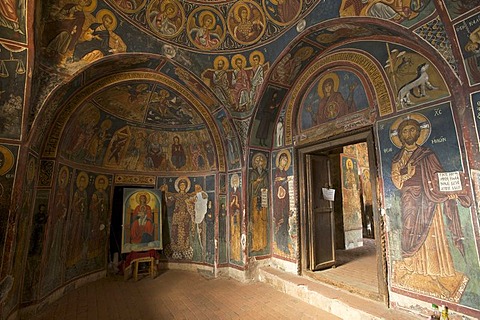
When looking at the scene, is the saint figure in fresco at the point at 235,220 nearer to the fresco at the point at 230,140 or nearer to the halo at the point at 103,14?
the fresco at the point at 230,140

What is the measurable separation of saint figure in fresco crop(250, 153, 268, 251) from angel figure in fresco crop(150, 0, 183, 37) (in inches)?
155

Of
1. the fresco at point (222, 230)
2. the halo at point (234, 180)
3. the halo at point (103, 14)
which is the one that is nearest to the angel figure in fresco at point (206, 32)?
the halo at point (103, 14)

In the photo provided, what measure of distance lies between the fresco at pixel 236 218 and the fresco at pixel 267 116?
1.33 metres

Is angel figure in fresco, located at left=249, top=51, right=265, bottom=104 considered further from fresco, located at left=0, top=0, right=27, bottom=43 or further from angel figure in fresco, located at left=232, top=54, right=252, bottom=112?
fresco, located at left=0, top=0, right=27, bottom=43

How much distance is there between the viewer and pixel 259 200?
7.05 metres

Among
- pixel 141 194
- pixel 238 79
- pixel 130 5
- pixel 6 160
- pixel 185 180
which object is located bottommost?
pixel 141 194

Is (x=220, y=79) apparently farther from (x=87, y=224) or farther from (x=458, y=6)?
(x=87, y=224)

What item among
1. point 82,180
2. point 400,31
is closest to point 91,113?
point 82,180

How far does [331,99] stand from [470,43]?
2.71 m

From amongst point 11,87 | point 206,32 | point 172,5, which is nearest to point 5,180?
point 11,87

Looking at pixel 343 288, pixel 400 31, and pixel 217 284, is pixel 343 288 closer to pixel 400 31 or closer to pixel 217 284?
pixel 217 284

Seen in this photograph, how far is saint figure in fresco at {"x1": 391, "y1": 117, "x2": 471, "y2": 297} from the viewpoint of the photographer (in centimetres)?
355

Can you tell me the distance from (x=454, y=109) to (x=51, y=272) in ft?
27.4

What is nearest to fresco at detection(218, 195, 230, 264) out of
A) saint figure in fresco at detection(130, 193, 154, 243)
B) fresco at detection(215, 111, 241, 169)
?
fresco at detection(215, 111, 241, 169)
